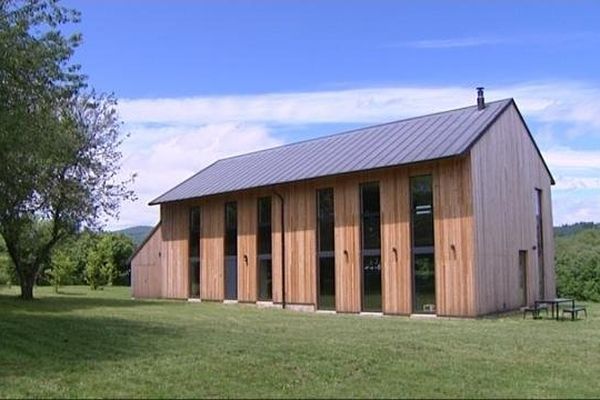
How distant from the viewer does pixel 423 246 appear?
73.8ft

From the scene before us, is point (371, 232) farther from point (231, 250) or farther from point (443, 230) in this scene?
point (231, 250)

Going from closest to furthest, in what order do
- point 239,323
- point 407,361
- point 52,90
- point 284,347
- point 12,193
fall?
point 407,361, point 284,347, point 52,90, point 239,323, point 12,193

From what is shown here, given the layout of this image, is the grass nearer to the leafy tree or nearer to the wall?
the wall

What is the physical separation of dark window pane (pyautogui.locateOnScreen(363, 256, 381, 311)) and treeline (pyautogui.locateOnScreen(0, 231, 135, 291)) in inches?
996

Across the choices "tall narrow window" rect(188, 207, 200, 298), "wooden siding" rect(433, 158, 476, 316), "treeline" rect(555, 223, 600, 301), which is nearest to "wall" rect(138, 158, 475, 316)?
"wooden siding" rect(433, 158, 476, 316)

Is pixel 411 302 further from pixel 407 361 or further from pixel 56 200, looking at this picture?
pixel 56 200

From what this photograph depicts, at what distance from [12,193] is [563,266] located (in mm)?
23494

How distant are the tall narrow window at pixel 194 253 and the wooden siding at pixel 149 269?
2.64 meters

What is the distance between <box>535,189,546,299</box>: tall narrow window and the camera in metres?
25.7

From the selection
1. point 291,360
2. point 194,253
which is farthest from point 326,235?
point 291,360

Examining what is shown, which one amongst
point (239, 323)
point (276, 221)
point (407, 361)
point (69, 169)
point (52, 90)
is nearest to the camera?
point (407, 361)

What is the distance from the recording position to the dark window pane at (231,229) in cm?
2980

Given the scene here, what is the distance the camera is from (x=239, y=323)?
59.0ft

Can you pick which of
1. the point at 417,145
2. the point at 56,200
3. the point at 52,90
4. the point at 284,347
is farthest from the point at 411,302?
the point at 56,200
